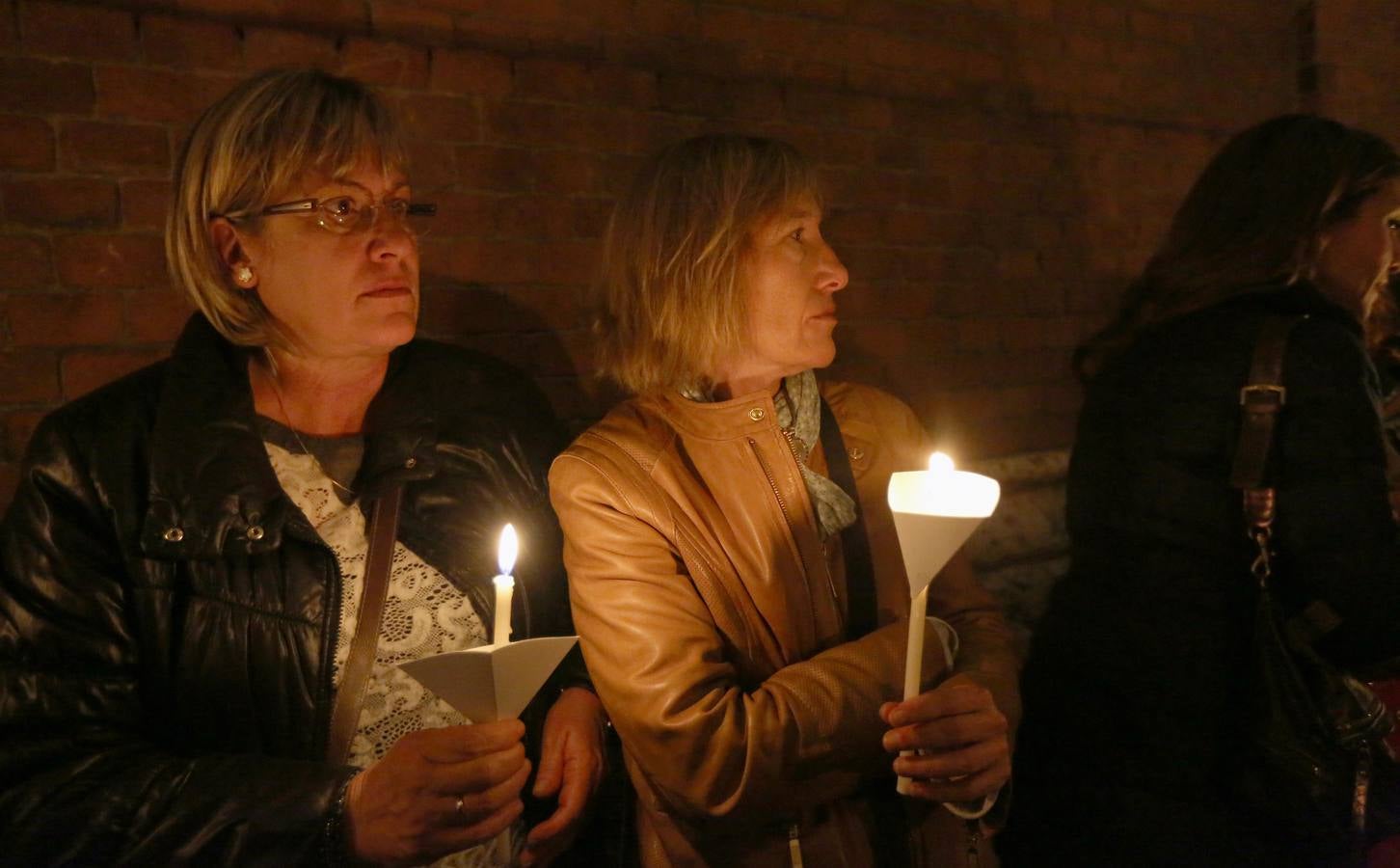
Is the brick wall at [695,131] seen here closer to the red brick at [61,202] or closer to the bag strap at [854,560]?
the red brick at [61,202]

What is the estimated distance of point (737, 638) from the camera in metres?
1.68

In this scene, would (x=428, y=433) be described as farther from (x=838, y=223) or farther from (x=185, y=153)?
(x=838, y=223)

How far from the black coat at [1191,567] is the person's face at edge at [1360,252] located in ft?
0.62

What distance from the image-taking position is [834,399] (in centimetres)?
200

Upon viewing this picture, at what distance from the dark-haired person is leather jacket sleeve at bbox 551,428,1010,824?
806 mm

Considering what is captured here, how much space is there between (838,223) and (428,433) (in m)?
1.71

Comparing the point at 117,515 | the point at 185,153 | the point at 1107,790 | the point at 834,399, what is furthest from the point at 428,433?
the point at 1107,790

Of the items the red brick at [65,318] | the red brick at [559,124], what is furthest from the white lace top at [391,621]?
the red brick at [559,124]

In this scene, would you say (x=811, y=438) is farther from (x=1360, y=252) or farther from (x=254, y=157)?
(x=1360, y=252)

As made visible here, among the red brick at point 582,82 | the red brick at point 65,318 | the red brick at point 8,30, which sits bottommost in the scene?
the red brick at point 65,318

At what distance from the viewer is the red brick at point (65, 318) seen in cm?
203

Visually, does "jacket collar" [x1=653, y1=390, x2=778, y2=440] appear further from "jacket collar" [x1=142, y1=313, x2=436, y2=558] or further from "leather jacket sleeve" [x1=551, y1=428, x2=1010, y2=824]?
"jacket collar" [x1=142, y1=313, x2=436, y2=558]

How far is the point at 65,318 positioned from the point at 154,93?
54cm

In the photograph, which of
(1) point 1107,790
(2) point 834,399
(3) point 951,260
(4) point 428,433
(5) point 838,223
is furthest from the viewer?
(3) point 951,260
